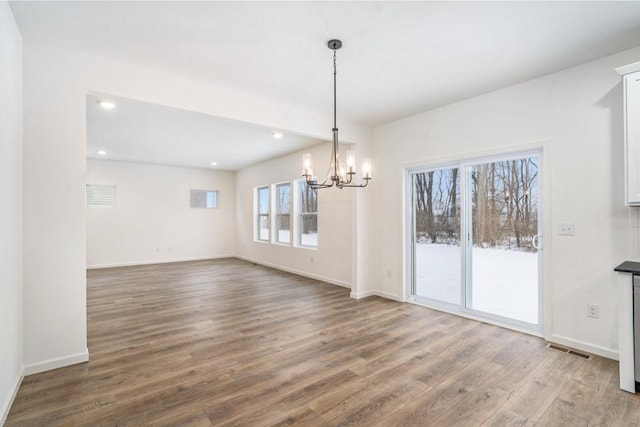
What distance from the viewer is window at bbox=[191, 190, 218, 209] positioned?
29.5ft

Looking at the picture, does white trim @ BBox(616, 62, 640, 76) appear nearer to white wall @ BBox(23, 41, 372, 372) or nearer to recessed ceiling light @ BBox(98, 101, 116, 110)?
white wall @ BBox(23, 41, 372, 372)

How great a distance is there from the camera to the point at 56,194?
2615 millimetres

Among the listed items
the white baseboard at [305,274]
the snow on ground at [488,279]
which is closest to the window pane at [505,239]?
the snow on ground at [488,279]

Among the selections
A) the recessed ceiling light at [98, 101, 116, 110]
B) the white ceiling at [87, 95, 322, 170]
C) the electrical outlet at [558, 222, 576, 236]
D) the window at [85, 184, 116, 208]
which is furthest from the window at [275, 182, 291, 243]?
the electrical outlet at [558, 222, 576, 236]

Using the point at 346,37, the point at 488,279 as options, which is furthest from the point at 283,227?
the point at 346,37

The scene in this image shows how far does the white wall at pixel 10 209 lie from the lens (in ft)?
6.53

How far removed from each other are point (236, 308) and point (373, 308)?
194 cm

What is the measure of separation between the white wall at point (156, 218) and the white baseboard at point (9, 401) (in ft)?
19.9

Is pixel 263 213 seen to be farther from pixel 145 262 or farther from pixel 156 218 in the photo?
pixel 145 262

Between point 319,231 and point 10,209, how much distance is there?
182 inches

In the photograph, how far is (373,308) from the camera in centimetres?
426

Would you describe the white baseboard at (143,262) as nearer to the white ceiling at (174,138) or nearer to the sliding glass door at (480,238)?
→ the white ceiling at (174,138)

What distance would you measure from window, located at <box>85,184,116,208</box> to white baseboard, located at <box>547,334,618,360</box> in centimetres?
914

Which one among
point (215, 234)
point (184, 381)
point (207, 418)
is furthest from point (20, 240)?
point (215, 234)
